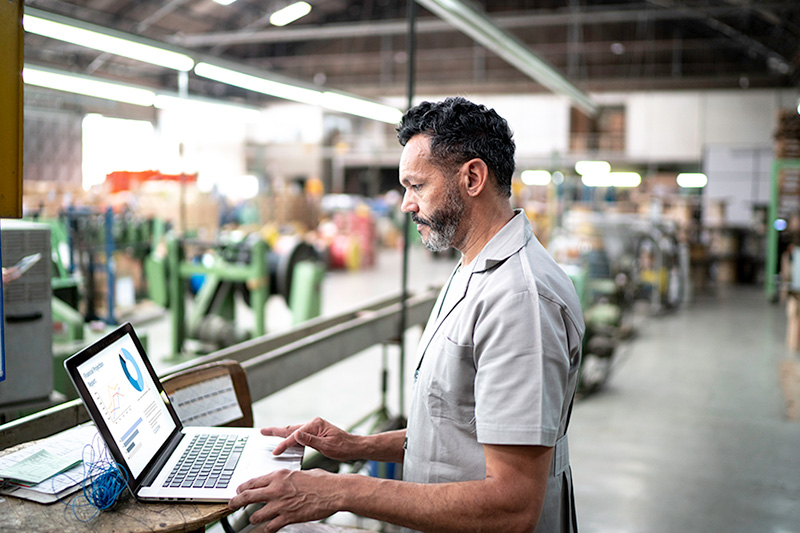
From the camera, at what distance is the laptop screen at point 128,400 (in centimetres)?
140

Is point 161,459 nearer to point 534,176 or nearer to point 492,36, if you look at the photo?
point 492,36

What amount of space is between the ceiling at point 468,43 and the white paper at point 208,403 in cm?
1175

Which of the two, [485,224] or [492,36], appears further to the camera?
[492,36]

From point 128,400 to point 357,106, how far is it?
581 centimetres

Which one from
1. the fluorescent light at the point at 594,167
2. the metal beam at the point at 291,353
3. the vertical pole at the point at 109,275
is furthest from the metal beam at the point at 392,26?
the metal beam at the point at 291,353

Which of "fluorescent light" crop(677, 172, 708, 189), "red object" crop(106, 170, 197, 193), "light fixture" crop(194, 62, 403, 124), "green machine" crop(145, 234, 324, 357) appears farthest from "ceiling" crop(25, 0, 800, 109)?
"green machine" crop(145, 234, 324, 357)

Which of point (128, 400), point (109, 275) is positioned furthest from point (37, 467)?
point (109, 275)

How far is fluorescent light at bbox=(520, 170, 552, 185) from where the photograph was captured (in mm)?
16531

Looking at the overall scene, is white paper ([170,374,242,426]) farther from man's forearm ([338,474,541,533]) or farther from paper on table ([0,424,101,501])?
man's forearm ([338,474,541,533])

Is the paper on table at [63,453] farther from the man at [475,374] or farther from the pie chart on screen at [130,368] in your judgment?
the man at [475,374]

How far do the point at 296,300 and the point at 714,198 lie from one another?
14300 millimetres

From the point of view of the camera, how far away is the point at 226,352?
277 centimetres

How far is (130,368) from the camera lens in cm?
161

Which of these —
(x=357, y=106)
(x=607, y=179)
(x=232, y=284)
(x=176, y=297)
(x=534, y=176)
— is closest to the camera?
(x=176, y=297)
